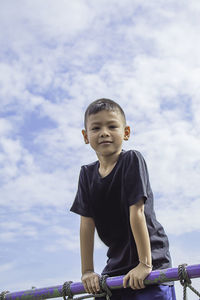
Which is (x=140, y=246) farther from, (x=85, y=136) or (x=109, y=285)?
(x=85, y=136)

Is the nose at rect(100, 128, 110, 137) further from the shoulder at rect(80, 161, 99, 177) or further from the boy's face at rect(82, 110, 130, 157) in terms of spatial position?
the shoulder at rect(80, 161, 99, 177)

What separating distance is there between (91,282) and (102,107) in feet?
4.46

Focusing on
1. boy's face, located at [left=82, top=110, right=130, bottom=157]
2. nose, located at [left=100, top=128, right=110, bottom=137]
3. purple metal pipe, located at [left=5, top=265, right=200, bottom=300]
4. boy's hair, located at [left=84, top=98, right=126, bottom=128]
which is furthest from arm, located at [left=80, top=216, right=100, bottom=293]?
boy's hair, located at [left=84, top=98, right=126, bottom=128]

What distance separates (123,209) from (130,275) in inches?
20.2

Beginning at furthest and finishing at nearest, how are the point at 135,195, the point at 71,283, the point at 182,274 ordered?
1. the point at 71,283
2. the point at 135,195
3. the point at 182,274

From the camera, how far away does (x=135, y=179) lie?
10.9 ft

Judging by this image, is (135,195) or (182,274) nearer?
(182,274)

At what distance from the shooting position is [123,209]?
3.42 metres

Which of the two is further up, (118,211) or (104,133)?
(104,133)

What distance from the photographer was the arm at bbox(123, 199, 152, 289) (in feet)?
10.2

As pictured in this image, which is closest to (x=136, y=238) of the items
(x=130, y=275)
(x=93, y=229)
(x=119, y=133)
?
(x=130, y=275)

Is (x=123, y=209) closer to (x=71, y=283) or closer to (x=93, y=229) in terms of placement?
(x=93, y=229)

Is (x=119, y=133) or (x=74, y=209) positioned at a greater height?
(x=119, y=133)

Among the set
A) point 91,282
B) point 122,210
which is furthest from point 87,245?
point 122,210
